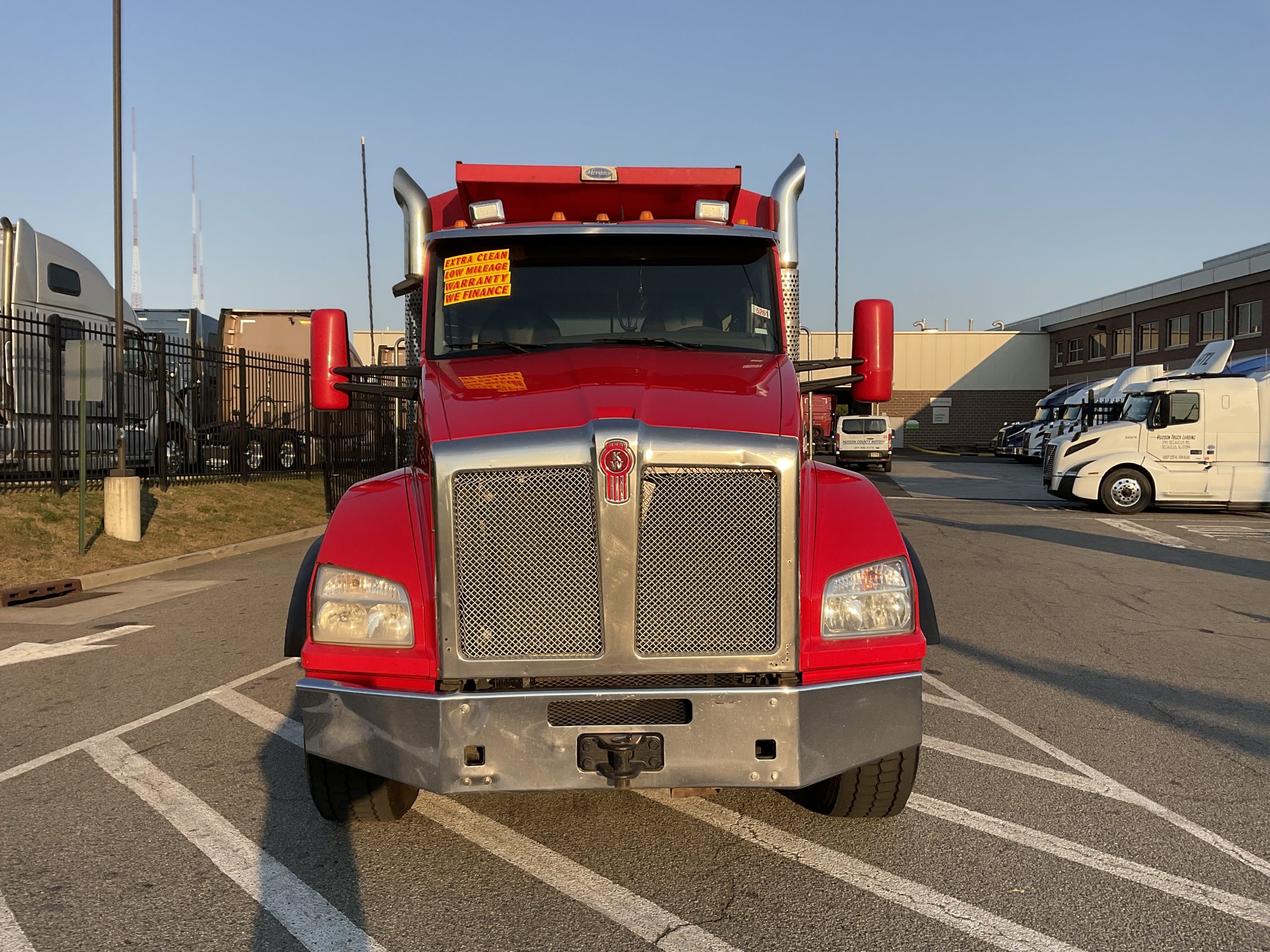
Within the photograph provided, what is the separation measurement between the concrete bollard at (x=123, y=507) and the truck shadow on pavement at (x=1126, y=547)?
1148 centimetres

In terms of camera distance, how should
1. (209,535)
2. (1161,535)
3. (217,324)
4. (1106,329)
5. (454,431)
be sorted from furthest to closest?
(1106,329) < (217,324) < (1161,535) < (209,535) < (454,431)

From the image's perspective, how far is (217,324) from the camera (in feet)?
81.8

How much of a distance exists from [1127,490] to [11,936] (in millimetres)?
20328

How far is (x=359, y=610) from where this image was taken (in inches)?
144

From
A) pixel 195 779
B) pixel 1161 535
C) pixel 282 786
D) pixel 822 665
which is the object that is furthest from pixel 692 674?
pixel 1161 535

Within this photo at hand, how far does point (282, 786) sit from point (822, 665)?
8.26 ft

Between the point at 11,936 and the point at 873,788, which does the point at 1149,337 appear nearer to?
the point at 873,788

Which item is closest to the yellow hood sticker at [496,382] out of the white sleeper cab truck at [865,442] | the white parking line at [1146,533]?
the white parking line at [1146,533]

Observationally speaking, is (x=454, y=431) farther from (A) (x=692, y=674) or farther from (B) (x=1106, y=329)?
(B) (x=1106, y=329)

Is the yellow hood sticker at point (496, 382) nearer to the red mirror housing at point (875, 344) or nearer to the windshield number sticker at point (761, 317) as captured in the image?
the windshield number sticker at point (761, 317)

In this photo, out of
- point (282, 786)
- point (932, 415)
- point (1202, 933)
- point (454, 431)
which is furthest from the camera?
point (932, 415)

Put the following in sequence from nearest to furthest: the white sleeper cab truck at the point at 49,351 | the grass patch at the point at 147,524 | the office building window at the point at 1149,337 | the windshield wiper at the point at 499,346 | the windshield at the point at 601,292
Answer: the windshield wiper at the point at 499,346 → the windshield at the point at 601,292 → the grass patch at the point at 147,524 → the white sleeper cab truck at the point at 49,351 → the office building window at the point at 1149,337

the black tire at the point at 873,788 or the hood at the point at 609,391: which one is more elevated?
the hood at the point at 609,391

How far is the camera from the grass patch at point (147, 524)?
12.2 m
